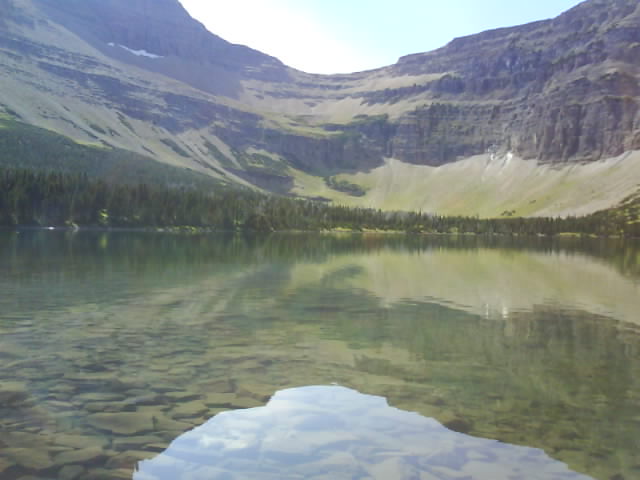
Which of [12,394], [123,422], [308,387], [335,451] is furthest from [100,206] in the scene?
[335,451]

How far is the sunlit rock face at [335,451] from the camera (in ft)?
37.3

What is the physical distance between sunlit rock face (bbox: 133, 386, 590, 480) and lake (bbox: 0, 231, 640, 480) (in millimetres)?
49

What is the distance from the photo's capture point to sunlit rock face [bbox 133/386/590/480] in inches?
448

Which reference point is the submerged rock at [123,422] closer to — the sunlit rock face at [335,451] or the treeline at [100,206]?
the sunlit rock face at [335,451]

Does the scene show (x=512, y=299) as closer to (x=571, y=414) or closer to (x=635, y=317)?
(x=635, y=317)

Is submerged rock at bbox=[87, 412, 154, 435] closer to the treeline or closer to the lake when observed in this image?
the lake

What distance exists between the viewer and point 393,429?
13867 mm

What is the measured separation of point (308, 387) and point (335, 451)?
481 centimetres

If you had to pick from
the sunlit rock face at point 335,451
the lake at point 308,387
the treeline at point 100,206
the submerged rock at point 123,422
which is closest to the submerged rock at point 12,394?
the lake at point 308,387

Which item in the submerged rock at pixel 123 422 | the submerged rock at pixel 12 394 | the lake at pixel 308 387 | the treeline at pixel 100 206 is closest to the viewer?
the lake at pixel 308 387

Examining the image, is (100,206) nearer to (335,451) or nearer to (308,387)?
(308,387)

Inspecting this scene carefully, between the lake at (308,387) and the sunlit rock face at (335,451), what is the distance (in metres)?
0.05

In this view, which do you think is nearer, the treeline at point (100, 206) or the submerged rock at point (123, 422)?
the submerged rock at point (123, 422)

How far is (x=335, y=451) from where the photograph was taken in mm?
12492
